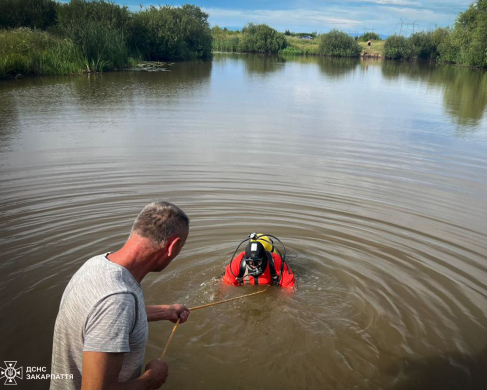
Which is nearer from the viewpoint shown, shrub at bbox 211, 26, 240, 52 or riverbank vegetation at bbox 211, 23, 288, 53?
riverbank vegetation at bbox 211, 23, 288, 53

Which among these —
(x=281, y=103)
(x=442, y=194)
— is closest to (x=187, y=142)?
(x=442, y=194)

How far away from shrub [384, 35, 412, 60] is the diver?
70429 millimetres

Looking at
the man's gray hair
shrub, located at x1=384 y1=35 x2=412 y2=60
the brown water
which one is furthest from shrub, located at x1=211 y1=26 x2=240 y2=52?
the man's gray hair

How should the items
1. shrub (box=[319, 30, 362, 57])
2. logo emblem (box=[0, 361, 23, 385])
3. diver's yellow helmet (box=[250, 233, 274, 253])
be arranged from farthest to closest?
shrub (box=[319, 30, 362, 57]) < diver's yellow helmet (box=[250, 233, 274, 253]) < logo emblem (box=[0, 361, 23, 385])

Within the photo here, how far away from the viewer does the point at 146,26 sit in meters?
41.4

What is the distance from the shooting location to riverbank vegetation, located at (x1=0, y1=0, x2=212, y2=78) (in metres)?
23.6

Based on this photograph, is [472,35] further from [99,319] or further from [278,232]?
[99,319]

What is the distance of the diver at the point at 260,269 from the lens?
17.1ft

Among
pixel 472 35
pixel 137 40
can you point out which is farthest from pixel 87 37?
pixel 472 35

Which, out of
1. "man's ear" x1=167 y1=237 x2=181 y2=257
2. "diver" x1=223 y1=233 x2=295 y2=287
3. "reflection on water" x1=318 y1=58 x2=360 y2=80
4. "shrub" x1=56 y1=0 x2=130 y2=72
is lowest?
"diver" x1=223 y1=233 x2=295 y2=287

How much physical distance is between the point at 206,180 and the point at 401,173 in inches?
188

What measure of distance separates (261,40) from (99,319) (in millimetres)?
77963

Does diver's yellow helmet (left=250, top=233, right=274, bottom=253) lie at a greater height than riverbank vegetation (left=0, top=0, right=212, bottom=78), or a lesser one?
lesser

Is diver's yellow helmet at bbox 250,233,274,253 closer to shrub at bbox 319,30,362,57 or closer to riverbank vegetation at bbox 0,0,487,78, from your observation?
riverbank vegetation at bbox 0,0,487,78
